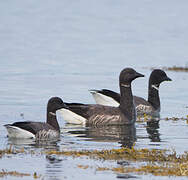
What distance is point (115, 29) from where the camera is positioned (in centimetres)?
5991

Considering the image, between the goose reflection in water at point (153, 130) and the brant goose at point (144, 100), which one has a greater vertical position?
the brant goose at point (144, 100)

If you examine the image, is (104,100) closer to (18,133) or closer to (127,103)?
(127,103)

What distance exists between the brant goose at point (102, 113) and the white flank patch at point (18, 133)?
3820 millimetres

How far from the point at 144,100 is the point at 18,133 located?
923 centimetres

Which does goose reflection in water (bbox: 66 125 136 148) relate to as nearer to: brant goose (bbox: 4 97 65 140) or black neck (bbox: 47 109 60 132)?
black neck (bbox: 47 109 60 132)

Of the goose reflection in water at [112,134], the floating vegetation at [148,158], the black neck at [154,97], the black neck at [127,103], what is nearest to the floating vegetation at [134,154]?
→ the floating vegetation at [148,158]

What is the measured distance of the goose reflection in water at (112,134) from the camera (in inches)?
791

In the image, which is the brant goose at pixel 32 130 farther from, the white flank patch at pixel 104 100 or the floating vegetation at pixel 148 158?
the white flank patch at pixel 104 100

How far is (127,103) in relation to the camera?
80.1 ft

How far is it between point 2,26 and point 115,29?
29.1 feet

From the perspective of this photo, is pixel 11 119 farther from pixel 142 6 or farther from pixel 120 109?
pixel 142 6

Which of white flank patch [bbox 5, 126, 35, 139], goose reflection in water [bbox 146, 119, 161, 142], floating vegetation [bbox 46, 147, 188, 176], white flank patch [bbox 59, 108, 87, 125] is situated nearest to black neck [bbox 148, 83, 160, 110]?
goose reflection in water [bbox 146, 119, 161, 142]

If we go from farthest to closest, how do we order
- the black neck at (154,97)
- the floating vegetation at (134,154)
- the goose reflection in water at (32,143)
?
the black neck at (154,97), the goose reflection in water at (32,143), the floating vegetation at (134,154)

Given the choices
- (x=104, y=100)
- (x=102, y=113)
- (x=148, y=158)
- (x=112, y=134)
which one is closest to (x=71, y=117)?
(x=102, y=113)
